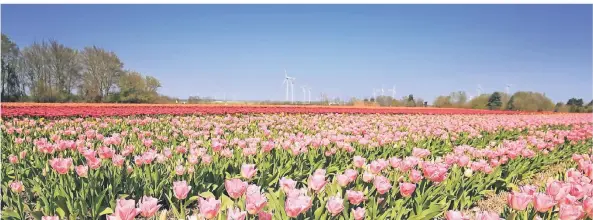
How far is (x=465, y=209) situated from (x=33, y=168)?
184 inches

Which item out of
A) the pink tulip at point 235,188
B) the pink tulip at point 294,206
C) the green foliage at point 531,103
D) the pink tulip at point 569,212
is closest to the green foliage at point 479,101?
the green foliage at point 531,103

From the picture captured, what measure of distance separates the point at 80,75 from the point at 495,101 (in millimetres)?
43347

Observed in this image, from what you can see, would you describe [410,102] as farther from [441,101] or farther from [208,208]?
[208,208]

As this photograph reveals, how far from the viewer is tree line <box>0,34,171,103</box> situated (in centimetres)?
3481

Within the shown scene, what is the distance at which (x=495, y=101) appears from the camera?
44.0 metres

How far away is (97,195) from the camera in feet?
10.4

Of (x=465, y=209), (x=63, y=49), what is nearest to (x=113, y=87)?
(x=63, y=49)

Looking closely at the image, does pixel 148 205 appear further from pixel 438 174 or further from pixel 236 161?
pixel 236 161

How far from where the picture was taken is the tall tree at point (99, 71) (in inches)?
1443

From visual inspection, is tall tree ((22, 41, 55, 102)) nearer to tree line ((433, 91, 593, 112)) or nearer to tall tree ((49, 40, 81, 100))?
tall tree ((49, 40, 81, 100))

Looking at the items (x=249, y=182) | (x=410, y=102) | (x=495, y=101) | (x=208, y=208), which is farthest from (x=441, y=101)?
(x=208, y=208)

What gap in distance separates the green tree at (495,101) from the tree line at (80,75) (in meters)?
34.9

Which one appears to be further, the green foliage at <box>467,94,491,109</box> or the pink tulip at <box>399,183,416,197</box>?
the green foliage at <box>467,94,491,109</box>

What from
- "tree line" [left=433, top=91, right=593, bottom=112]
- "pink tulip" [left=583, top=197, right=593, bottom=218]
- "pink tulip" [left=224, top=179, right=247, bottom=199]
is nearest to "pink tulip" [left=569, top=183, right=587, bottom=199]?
"pink tulip" [left=583, top=197, right=593, bottom=218]
